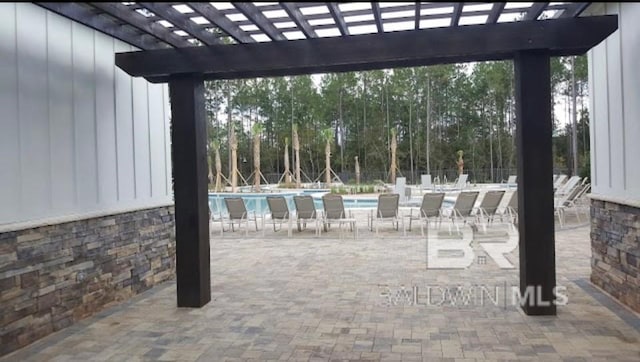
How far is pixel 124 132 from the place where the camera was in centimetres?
502

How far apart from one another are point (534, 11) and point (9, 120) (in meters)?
4.12

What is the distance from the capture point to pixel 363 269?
6.14 meters

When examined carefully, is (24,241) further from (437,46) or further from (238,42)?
(437,46)

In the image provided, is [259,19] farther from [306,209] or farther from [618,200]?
[306,209]

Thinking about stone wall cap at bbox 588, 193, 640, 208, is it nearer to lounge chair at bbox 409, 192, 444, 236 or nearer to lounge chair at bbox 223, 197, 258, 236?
lounge chair at bbox 409, 192, 444, 236

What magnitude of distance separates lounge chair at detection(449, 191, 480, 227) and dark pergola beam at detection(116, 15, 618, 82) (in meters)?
5.10

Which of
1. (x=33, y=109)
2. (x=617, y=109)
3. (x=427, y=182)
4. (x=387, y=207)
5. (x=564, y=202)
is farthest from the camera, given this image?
(x=427, y=182)

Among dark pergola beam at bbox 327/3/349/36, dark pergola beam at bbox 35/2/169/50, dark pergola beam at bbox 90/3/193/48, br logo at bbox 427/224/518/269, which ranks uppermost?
dark pergola beam at bbox 35/2/169/50

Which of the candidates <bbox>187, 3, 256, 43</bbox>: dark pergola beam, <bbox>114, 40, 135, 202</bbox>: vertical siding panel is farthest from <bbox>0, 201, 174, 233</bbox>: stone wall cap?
<bbox>187, 3, 256, 43</bbox>: dark pergola beam

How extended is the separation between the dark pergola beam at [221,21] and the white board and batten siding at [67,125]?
1373mm

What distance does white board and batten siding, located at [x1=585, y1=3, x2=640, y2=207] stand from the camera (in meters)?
3.88

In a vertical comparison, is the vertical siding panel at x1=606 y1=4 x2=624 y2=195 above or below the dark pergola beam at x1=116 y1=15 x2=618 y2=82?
below

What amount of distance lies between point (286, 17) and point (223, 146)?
2552cm

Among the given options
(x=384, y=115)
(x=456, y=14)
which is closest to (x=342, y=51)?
(x=456, y=14)
